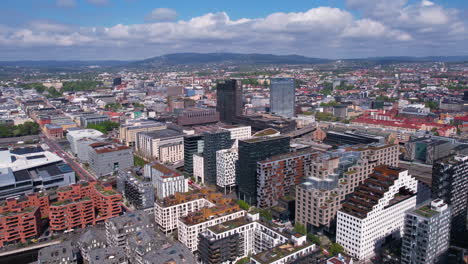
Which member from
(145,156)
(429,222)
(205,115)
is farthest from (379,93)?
(429,222)

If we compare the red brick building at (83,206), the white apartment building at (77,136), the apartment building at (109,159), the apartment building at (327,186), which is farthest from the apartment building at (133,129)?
the apartment building at (327,186)

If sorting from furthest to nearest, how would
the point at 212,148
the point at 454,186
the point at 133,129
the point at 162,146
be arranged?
the point at 133,129
the point at 162,146
the point at 212,148
the point at 454,186

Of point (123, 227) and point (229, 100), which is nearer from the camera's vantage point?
point (123, 227)

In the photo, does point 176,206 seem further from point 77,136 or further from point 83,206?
point 77,136

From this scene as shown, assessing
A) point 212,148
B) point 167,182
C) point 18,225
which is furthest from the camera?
point 212,148

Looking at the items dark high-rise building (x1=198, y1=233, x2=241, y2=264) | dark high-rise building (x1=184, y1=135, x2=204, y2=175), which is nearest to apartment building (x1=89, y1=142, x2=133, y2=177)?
dark high-rise building (x1=184, y1=135, x2=204, y2=175)

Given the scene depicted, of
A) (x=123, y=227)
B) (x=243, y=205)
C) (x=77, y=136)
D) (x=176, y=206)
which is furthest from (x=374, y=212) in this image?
(x=77, y=136)

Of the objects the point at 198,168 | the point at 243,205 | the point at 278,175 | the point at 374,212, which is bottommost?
the point at 243,205
